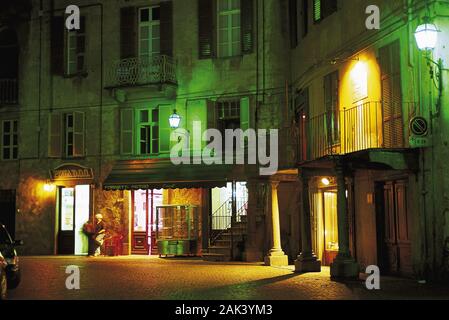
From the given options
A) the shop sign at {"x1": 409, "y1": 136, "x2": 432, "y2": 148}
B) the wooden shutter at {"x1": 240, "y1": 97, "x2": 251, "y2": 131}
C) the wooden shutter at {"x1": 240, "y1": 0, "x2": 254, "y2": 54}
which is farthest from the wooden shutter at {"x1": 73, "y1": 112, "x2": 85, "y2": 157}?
the shop sign at {"x1": 409, "y1": 136, "x2": 432, "y2": 148}

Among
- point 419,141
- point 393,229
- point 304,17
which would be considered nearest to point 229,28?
point 304,17

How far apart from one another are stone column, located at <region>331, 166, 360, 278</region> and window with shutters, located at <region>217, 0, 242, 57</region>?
1021 cm

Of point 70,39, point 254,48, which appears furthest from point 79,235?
point 254,48

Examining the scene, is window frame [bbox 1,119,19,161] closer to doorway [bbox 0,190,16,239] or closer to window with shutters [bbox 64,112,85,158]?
doorway [bbox 0,190,16,239]

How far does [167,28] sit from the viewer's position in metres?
25.7

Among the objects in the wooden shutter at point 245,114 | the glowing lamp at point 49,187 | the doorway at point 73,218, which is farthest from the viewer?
the glowing lamp at point 49,187

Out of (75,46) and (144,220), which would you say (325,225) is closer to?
(144,220)

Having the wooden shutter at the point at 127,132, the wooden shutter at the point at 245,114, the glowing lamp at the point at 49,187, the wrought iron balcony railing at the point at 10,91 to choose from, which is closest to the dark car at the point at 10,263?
the wooden shutter at the point at 127,132

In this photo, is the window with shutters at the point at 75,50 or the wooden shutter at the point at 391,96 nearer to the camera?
the wooden shutter at the point at 391,96

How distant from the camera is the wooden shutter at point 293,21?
74.3 feet

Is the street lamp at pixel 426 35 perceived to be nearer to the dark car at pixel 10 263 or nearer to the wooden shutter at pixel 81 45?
the dark car at pixel 10 263

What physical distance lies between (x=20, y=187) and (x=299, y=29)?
12848 millimetres

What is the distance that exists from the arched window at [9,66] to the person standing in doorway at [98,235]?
6.15 metres

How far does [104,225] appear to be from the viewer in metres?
25.9
